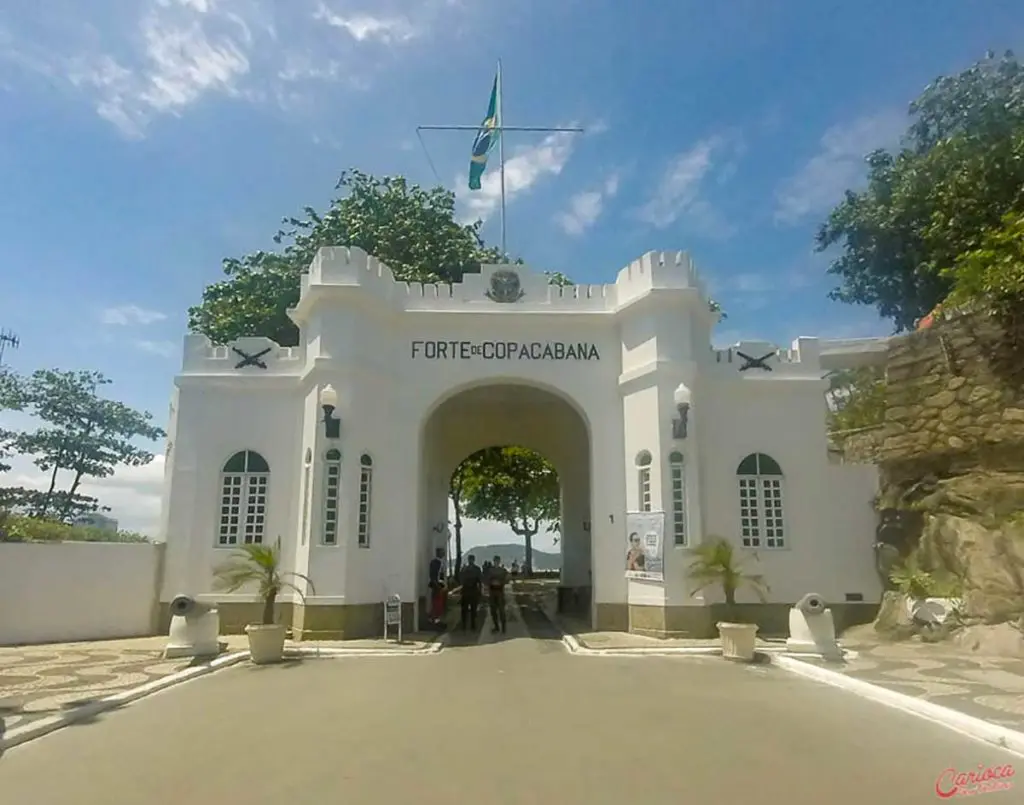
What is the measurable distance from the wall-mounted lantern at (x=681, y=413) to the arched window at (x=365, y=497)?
18.5ft

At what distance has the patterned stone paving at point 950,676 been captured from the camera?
7.17 metres

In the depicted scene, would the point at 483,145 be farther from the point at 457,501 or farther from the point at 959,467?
the point at 457,501

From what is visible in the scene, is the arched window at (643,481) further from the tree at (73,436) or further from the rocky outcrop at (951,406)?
the tree at (73,436)

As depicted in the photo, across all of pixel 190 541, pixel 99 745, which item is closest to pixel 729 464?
pixel 190 541

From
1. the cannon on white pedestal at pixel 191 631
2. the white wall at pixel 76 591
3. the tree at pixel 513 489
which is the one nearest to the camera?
the cannon on white pedestal at pixel 191 631

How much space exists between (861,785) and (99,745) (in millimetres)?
5885

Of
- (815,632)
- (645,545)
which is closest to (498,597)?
(645,545)

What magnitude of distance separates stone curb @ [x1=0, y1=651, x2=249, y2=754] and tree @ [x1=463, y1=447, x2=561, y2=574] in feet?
59.9

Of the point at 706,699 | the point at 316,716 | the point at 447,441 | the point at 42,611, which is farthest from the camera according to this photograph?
the point at 447,441

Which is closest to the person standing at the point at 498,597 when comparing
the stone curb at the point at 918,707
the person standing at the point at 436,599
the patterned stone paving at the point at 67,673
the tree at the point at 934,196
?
the person standing at the point at 436,599

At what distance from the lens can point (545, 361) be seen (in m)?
15.0

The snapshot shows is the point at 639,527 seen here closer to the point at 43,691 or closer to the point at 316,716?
the point at 316,716

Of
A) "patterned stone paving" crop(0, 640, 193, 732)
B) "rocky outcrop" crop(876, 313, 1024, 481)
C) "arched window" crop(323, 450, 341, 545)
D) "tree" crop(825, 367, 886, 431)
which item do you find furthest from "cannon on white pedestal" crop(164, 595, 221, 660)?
"tree" crop(825, 367, 886, 431)

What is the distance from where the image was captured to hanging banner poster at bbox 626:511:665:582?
1327cm
